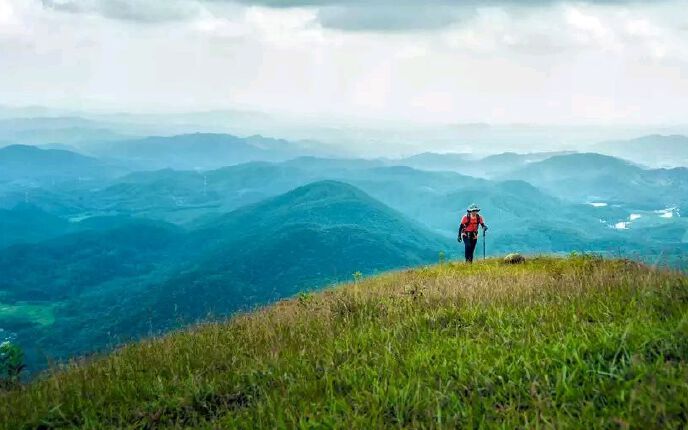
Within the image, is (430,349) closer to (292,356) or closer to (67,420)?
(292,356)

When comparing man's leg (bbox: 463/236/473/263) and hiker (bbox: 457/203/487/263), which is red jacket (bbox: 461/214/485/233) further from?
man's leg (bbox: 463/236/473/263)

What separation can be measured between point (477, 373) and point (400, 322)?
224cm

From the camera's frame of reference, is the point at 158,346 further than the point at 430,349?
Yes

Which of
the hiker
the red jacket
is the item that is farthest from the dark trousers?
the red jacket

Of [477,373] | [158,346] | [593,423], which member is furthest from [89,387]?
[593,423]

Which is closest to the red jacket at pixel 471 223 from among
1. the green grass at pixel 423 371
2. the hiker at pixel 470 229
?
the hiker at pixel 470 229

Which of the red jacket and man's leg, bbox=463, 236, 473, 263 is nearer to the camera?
man's leg, bbox=463, 236, 473, 263

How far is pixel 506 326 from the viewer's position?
6574mm

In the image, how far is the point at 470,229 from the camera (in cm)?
2409

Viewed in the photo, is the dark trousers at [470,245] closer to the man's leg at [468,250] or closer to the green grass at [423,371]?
the man's leg at [468,250]

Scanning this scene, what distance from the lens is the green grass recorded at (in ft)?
14.8

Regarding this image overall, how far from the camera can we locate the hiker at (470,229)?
23891mm

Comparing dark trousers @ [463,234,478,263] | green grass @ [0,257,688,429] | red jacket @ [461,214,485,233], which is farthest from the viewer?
red jacket @ [461,214,485,233]

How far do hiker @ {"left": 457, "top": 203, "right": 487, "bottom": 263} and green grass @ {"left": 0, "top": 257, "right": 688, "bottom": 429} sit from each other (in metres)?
15.5
